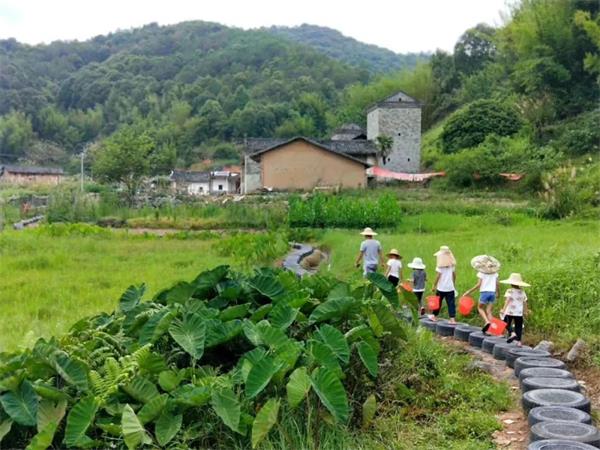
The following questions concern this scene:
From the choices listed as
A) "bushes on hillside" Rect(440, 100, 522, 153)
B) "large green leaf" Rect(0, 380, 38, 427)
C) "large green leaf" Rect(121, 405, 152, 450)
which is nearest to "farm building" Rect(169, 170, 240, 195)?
"bushes on hillside" Rect(440, 100, 522, 153)

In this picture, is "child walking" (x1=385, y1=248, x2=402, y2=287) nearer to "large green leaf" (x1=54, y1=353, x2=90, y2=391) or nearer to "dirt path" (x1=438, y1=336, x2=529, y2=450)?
"dirt path" (x1=438, y1=336, x2=529, y2=450)

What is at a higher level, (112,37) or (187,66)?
(112,37)

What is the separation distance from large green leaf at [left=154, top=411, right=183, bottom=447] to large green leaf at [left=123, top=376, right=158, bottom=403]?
21cm

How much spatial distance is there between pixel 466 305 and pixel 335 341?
4528mm

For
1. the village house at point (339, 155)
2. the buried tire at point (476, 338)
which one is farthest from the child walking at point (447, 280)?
the village house at point (339, 155)

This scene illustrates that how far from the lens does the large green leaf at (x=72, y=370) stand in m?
3.74

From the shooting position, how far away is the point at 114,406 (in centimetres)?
367

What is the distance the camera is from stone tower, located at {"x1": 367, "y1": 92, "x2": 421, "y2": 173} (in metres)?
43.4

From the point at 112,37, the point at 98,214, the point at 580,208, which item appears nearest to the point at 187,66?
the point at 112,37

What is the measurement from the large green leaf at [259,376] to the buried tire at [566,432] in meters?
1.62

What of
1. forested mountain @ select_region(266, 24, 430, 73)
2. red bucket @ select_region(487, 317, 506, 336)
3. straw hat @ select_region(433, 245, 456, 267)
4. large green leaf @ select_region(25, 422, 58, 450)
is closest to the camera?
large green leaf @ select_region(25, 422, 58, 450)

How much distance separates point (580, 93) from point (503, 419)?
36.7 metres

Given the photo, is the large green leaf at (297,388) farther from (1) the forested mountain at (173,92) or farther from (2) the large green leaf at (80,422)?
(1) the forested mountain at (173,92)

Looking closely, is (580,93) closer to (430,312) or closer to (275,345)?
(430,312)
